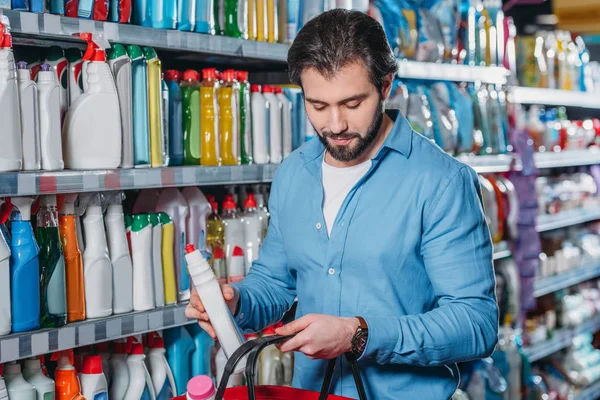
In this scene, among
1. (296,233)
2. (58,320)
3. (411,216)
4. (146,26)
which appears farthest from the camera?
(146,26)

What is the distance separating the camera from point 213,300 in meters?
1.77

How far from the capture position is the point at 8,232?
2389 mm

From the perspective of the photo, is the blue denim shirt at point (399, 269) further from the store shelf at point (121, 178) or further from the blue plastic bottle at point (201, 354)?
the blue plastic bottle at point (201, 354)

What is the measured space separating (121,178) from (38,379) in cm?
64

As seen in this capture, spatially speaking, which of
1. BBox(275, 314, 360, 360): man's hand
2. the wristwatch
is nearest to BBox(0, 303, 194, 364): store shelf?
BBox(275, 314, 360, 360): man's hand

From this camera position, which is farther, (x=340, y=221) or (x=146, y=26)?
(x=146, y=26)

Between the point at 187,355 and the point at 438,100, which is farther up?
the point at 438,100

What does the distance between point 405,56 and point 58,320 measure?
219 centimetres

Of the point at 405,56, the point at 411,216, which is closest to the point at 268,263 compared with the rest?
the point at 411,216

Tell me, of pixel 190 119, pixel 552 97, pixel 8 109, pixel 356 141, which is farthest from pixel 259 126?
pixel 552 97

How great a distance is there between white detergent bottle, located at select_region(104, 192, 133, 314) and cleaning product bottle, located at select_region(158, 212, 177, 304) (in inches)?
6.9

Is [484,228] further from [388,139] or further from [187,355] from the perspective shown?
[187,355]

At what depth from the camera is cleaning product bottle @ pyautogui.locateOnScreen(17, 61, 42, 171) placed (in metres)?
2.34

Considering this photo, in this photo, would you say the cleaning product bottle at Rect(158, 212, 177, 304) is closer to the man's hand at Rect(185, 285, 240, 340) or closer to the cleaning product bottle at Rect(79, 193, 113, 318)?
the cleaning product bottle at Rect(79, 193, 113, 318)
